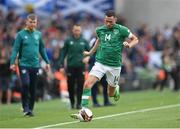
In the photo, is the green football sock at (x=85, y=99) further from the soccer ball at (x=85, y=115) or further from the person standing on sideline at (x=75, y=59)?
the person standing on sideline at (x=75, y=59)

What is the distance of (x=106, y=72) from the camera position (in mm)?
17766

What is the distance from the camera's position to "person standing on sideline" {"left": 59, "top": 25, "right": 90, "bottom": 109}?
2206cm

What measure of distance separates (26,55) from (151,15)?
19208 mm

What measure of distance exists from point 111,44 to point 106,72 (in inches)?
24.8

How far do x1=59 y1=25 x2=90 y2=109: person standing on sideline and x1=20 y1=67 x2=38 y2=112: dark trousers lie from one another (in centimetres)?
241

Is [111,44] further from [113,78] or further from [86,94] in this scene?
[86,94]

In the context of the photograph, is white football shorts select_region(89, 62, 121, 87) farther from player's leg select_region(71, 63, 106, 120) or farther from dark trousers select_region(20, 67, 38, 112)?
dark trousers select_region(20, 67, 38, 112)

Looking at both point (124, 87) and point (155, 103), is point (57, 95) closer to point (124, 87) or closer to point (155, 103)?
point (124, 87)

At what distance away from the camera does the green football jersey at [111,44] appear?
17.7 m

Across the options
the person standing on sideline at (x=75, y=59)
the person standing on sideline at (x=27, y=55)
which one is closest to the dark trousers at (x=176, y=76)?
the person standing on sideline at (x=75, y=59)

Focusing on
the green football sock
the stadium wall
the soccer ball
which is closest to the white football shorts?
the green football sock

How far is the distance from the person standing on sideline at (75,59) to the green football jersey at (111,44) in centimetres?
421

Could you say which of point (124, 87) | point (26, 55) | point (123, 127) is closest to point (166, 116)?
point (123, 127)

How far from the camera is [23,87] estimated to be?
19.5m
